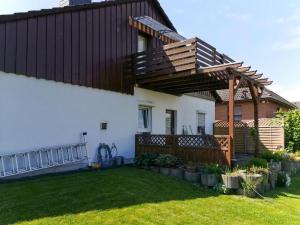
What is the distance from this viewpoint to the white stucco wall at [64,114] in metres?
9.07

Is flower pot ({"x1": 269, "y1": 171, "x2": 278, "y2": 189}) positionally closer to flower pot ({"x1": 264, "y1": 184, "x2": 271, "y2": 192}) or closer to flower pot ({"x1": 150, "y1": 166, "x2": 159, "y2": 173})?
flower pot ({"x1": 264, "y1": 184, "x2": 271, "y2": 192})

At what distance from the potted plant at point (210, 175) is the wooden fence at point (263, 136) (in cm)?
1096

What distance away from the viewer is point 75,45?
36.7ft

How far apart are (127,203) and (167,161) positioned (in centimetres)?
403

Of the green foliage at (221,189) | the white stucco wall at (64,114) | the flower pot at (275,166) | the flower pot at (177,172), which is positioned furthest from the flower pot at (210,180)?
the white stucco wall at (64,114)

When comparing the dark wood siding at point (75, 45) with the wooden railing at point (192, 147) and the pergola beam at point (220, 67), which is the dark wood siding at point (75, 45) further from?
the pergola beam at point (220, 67)

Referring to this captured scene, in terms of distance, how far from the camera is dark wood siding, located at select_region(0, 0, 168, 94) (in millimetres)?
9227

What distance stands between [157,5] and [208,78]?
614cm

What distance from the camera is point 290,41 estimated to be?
1780cm

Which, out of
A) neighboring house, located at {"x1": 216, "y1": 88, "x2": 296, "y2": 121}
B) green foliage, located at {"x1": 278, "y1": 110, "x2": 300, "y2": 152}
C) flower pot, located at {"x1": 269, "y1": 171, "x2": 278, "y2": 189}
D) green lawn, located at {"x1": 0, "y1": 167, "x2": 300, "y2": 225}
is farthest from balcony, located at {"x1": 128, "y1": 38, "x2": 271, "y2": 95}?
neighboring house, located at {"x1": 216, "y1": 88, "x2": 296, "y2": 121}

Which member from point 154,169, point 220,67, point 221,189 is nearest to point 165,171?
point 154,169

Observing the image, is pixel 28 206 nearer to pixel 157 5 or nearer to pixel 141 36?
pixel 141 36

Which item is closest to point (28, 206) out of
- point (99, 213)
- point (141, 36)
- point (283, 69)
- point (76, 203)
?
point (76, 203)

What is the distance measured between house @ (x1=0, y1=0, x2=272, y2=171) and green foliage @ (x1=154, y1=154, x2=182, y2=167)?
3.10 feet
